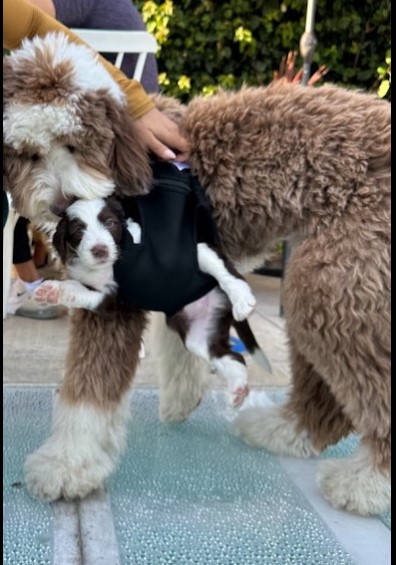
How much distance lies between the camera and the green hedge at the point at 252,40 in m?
5.78

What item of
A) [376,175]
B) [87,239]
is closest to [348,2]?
[376,175]

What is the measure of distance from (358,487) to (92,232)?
1.10 meters

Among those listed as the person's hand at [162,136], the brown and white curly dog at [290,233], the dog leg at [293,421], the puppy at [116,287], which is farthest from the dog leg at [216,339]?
the dog leg at [293,421]

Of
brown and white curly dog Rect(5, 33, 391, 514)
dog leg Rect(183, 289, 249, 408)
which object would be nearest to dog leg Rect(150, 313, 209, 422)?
brown and white curly dog Rect(5, 33, 391, 514)

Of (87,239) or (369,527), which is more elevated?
(87,239)

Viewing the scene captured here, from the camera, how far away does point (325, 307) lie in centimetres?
201

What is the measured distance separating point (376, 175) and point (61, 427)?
122cm

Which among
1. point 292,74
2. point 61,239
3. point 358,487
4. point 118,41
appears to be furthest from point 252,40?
point 358,487

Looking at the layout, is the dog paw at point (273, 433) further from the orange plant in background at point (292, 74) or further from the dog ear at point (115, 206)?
the orange plant in background at point (292, 74)

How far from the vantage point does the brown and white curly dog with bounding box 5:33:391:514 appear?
1.97 m

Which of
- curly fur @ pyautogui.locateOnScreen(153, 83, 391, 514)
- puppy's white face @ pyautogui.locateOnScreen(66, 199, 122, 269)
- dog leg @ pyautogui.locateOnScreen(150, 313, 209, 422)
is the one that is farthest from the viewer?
dog leg @ pyautogui.locateOnScreen(150, 313, 209, 422)

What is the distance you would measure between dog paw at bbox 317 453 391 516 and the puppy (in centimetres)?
44

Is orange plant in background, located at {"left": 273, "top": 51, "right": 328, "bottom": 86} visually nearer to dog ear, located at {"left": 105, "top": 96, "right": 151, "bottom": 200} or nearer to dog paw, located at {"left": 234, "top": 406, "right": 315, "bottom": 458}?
dog ear, located at {"left": 105, "top": 96, "right": 151, "bottom": 200}

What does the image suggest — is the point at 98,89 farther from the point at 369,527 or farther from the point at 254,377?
the point at 254,377
